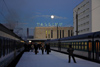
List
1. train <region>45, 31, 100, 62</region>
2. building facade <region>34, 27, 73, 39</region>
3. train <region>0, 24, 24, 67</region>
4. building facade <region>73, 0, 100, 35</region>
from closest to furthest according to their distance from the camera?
train <region>0, 24, 24, 67</region>, train <region>45, 31, 100, 62</region>, building facade <region>73, 0, 100, 35</region>, building facade <region>34, 27, 73, 39</region>

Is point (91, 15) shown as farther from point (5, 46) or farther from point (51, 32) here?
point (5, 46)

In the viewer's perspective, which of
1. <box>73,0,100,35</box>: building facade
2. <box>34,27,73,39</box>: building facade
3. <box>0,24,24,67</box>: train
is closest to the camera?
<box>0,24,24,67</box>: train

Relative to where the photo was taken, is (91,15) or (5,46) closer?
(5,46)

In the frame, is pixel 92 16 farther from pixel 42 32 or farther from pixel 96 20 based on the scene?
pixel 42 32

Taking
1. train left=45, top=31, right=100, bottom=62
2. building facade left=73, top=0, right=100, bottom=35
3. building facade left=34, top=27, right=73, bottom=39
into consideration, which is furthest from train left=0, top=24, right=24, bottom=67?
building facade left=34, top=27, right=73, bottom=39

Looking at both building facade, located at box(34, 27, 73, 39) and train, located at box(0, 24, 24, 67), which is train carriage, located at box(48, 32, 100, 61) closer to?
train, located at box(0, 24, 24, 67)

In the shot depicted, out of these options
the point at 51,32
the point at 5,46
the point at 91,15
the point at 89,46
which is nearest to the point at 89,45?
the point at 89,46


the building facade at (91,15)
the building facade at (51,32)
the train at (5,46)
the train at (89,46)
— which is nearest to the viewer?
the train at (5,46)

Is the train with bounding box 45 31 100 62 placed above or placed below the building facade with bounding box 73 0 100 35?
below

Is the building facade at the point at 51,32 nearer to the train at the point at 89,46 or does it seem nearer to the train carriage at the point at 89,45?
the train carriage at the point at 89,45

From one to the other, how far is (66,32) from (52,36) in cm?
938

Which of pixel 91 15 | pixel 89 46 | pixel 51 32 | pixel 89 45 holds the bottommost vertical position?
pixel 89 46

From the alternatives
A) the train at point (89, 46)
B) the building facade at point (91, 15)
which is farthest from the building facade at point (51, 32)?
the train at point (89, 46)

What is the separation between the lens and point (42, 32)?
125 m
